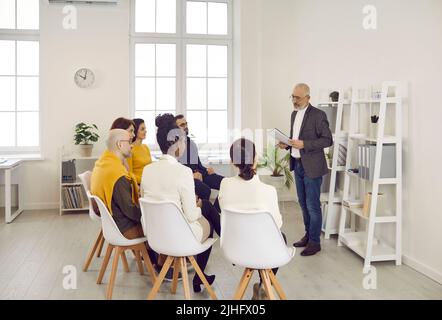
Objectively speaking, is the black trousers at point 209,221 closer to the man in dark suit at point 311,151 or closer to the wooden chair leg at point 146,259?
the wooden chair leg at point 146,259

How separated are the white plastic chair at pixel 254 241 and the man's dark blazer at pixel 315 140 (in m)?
1.85

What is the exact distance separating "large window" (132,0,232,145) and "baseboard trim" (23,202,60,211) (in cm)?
168

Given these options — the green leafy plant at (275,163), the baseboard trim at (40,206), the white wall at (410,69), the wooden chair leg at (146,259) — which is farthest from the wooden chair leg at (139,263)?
the baseboard trim at (40,206)

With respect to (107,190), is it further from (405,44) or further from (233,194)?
(405,44)

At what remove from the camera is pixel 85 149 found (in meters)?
6.54

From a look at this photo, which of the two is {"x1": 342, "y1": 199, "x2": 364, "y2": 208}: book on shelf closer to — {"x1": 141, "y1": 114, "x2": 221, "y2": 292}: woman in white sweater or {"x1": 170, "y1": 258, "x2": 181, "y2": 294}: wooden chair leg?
{"x1": 141, "y1": 114, "x2": 221, "y2": 292}: woman in white sweater

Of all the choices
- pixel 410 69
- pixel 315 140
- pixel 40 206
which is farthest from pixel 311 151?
pixel 40 206

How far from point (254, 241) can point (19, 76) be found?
5405 millimetres

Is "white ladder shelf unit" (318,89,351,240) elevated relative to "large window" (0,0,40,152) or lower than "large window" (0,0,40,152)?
lower

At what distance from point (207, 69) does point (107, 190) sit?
4.28 metres

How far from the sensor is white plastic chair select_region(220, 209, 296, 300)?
280cm

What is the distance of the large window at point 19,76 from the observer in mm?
6875

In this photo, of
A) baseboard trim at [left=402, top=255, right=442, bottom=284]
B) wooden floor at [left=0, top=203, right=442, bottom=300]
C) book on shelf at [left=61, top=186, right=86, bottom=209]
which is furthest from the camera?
book on shelf at [left=61, top=186, right=86, bottom=209]

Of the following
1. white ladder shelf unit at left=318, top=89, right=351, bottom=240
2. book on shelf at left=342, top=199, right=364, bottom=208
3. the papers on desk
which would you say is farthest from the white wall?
the papers on desk
